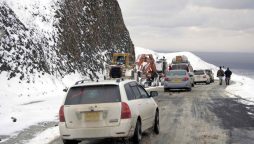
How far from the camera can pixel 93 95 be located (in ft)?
35.7

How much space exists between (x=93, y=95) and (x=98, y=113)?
1.53 ft

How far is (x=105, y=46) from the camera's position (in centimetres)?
4925

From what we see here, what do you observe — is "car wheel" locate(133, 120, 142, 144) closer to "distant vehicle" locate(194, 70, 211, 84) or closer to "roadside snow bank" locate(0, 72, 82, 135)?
"roadside snow bank" locate(0, 72, 82, 135)

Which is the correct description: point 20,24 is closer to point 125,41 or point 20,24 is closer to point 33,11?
point 33,11

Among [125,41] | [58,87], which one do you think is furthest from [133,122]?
[125,41]

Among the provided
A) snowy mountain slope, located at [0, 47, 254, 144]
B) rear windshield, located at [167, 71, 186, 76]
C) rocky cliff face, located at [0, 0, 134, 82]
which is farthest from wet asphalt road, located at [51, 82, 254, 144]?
rear windshield, located at [167, 71, 186, 76]

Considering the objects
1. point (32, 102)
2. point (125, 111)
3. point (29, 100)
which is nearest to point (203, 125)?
point (125, 111)

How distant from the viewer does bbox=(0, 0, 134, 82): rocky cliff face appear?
30.1m

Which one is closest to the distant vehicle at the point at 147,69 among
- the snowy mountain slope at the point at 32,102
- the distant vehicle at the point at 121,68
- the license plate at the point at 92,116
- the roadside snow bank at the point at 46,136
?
the distant vehicle at the point at 121,68

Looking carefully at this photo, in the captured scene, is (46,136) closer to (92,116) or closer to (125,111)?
(92,116)

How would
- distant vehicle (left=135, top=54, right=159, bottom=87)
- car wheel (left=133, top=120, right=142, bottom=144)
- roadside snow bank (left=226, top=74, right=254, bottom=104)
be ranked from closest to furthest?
1. car wheel (left=133, top=120, right=142, bottom=144)
2. roadside snow bank (left=226, top=74, right=254, bottom=104)
3. distant vehicle (left=135, top=54, right=159, bottom=87)

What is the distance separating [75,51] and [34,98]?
14147 millimetres

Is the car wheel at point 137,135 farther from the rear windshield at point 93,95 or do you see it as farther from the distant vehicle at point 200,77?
the distant vehicle at point 200,77

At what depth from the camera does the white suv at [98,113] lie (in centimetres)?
1057
